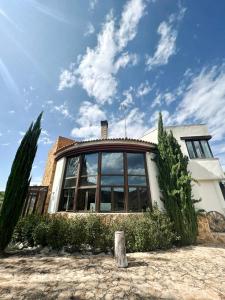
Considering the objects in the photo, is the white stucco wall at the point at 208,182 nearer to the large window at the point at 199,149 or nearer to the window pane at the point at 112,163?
the large window at the point at 199,149

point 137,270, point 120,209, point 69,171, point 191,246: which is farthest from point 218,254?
point 69,171

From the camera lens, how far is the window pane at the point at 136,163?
10531 mm

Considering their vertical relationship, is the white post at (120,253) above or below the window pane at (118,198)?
below

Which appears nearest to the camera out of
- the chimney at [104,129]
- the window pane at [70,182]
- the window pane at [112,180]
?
the window pane at [112,180]

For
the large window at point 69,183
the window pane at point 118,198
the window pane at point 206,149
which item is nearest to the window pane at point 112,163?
the window pane at point 118,198

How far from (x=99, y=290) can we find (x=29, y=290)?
5.33 ft

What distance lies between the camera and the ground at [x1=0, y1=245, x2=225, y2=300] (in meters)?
3.67

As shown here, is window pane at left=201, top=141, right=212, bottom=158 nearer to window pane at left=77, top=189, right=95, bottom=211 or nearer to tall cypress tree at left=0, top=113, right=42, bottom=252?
window pane at left=77, top=189, right=95, bottom=211

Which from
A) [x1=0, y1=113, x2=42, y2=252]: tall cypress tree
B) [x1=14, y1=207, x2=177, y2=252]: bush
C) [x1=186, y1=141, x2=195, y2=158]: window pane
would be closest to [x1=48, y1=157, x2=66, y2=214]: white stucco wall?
[x1=14, y1=207, x2=177, y2=252]: bush

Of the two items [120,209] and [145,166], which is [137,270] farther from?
[145,166]

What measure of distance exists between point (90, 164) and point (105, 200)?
2.57m

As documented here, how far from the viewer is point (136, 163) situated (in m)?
10.8

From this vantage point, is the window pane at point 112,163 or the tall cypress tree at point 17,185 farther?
the window pane at point 112,163

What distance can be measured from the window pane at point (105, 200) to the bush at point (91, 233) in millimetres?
1755
